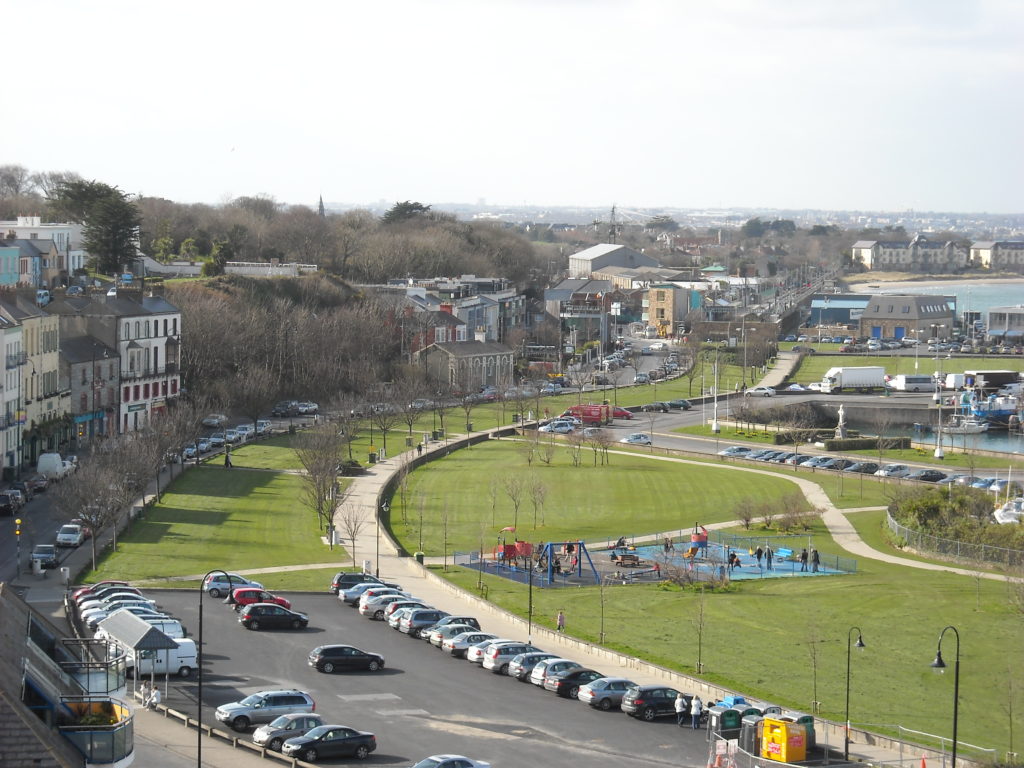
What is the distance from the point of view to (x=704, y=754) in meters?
30.0

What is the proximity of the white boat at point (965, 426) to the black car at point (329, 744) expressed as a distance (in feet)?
242

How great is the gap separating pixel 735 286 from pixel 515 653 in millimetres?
157148

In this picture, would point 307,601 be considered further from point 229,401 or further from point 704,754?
point 229,401

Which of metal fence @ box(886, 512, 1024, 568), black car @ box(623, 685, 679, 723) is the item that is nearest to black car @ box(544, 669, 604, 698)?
black car @ box(623, 685, 679, 723)

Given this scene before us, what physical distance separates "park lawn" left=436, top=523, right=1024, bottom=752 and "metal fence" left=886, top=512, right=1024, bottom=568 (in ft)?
7.34

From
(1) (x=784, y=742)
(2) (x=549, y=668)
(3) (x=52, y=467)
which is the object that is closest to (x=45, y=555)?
(3) (x=52, y=467)

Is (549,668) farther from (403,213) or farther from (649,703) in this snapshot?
(403,213)

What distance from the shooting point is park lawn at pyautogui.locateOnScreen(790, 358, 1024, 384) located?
12656 centimetres

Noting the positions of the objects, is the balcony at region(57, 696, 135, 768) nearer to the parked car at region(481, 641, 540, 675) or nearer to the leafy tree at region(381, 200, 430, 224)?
the parked car at region(481, 641, 540, 675)

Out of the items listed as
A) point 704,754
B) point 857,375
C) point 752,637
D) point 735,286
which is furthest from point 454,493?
point 735,286

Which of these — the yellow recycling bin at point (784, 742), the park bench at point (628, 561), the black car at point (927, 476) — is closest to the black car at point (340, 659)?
the yellow recycling bin at point (784, 742)

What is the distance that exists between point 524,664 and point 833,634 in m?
10.3

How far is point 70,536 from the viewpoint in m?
49.4

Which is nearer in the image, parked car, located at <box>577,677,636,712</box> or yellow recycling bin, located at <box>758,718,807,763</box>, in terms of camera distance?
yellow recycling bin, located at <box>758,718,807,763</box>
